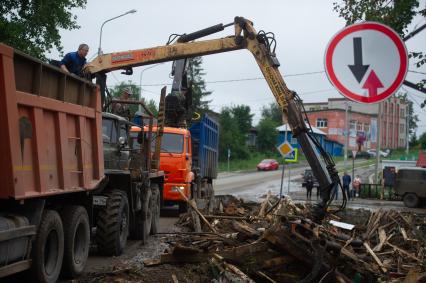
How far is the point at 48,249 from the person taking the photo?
24.3ft

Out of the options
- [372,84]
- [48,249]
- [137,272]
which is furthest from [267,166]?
[372,84]

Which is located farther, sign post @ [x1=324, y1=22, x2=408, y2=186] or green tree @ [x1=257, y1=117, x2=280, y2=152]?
green tree @ [x1=257, y1=117, x2=280, y2=152]

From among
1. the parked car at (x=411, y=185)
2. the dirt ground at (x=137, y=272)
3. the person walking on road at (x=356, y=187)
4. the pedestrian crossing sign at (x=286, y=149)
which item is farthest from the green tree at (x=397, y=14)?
the person walking on road at (x=356, y=187)

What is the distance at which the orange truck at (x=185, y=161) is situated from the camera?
699 inches

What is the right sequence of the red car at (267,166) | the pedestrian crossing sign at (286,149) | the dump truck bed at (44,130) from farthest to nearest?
1. the red car at (267,166)
2. the pedestrian crossing sign at (286,149)
3. the dump truck bed at (44,130)

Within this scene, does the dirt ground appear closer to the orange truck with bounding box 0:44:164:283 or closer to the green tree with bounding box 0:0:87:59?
the orange truck with bounding box 0:44:164:283

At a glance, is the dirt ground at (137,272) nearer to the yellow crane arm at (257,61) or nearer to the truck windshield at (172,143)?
the yellow crane arm at (257,61)

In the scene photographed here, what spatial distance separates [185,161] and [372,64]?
13.8 m

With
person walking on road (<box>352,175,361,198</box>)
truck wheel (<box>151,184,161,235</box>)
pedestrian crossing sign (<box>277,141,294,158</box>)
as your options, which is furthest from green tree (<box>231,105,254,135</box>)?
truck wheel (<box>151,184,161,235</box>)

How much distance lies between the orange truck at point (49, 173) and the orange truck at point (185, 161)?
6493mm

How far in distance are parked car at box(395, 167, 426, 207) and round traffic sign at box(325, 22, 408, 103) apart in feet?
96.1

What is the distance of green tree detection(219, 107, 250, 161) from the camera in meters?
76.8

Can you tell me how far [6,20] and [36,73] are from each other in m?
15.6

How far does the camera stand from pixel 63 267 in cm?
799
